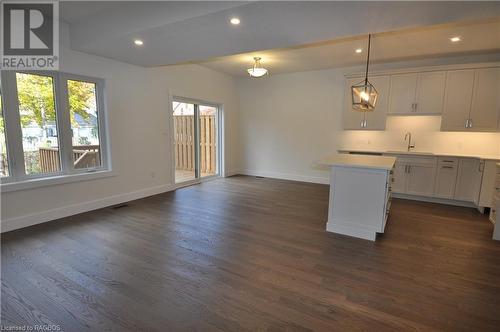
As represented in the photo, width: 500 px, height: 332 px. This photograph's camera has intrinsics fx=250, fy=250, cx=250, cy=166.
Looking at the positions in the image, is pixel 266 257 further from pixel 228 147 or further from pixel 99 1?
pixel 228 147

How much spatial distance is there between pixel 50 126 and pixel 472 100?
6.96 metres

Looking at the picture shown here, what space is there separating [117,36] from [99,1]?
38 centimetres

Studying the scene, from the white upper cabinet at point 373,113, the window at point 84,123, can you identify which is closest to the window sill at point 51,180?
the window at point 84,123

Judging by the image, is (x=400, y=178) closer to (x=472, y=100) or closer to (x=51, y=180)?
(x=472, y=100)

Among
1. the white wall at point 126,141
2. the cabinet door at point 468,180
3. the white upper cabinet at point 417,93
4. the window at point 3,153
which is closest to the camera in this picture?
the window at point 3,153

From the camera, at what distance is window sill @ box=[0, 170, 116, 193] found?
3215 mm

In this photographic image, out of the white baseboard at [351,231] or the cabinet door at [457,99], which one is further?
the cabinet door at [457,99]

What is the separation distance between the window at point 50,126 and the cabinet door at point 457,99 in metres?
6.16

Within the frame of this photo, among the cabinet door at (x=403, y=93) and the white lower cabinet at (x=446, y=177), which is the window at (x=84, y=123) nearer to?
the cabinet door at (x=403, y=93)

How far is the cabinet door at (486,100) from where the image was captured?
14.2ft

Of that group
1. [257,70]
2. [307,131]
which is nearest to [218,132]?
[307,131]

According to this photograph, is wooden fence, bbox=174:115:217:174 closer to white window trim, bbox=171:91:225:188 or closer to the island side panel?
white window trim, bbox=171:91:225:188

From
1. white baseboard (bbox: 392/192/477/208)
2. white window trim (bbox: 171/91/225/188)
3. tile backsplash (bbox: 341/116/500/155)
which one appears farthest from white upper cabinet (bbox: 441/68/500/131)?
white window trim (bbox: 171/91/225/188)

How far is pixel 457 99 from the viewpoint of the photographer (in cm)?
459
